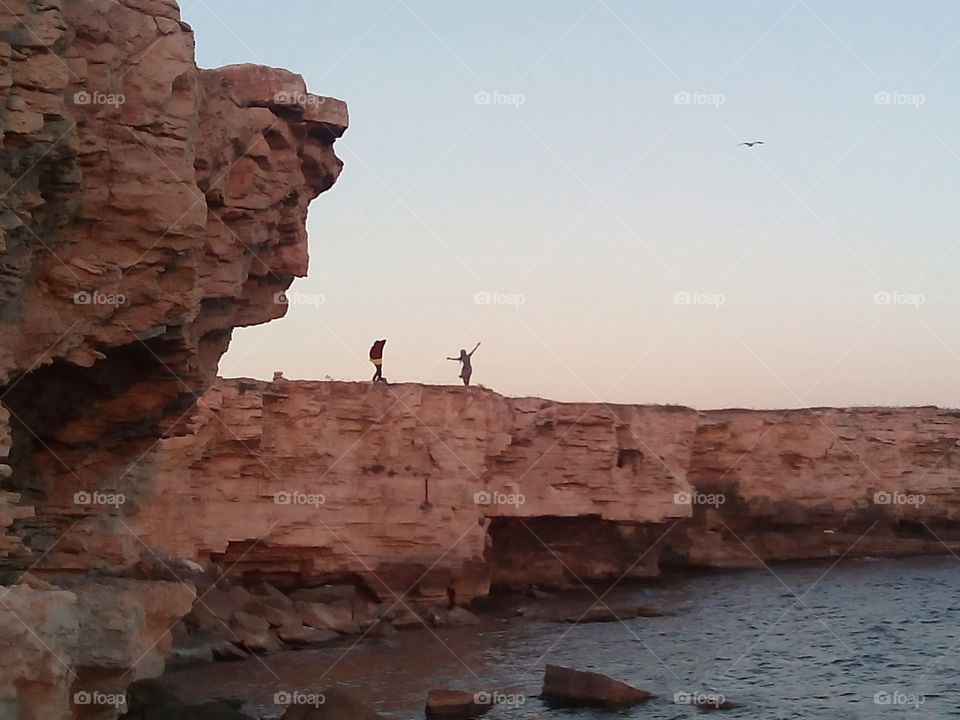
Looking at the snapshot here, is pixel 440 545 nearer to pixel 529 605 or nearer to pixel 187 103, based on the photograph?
pixel 529 605

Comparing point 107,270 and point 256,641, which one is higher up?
point 107,270

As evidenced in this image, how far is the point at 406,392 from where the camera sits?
31719 mm

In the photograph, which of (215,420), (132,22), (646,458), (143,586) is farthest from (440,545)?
(132,22)

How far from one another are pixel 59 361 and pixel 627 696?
1209cm

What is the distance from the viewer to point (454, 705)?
1798cm
